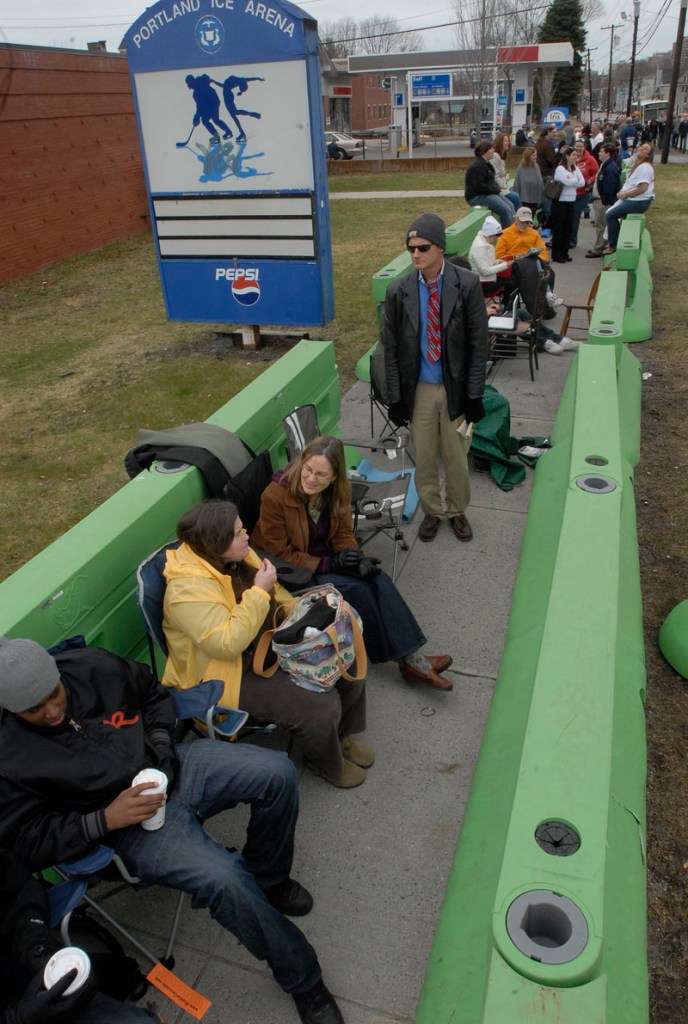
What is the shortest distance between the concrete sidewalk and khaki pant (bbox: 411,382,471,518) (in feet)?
1.80

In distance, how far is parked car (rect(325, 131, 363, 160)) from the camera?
33.9 meters

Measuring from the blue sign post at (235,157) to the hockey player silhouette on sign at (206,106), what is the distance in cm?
1

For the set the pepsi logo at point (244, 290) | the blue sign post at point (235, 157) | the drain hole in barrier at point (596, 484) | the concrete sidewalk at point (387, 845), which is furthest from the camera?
the pepsi logo at point (244, 290)

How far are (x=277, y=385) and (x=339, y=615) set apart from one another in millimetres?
1860

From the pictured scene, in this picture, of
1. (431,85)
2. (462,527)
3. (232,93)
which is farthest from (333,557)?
(431,85)

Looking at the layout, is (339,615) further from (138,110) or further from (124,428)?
(138,110)

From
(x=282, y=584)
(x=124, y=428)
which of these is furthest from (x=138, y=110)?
(x=282, y=584)

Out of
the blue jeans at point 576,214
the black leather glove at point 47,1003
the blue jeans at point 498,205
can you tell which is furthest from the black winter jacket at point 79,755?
the blue jeans at point 576,214

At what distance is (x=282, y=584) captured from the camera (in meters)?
3.21

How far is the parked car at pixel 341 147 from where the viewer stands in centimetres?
3394

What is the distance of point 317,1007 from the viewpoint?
87.0 inches

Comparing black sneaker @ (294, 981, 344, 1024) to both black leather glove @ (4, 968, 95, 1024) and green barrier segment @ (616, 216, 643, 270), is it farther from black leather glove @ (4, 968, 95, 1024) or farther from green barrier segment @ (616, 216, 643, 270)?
green barrier segment @ (616, 216, 643, 270)

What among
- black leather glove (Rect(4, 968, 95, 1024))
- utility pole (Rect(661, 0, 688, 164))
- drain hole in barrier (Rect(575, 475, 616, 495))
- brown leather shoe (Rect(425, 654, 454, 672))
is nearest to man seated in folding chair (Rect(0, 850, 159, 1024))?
black leather glove (Rect(4, 968, 95, 1024))

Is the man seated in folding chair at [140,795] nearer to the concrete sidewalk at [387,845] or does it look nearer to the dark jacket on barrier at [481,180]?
the concrete sidewalk at [387,845]
